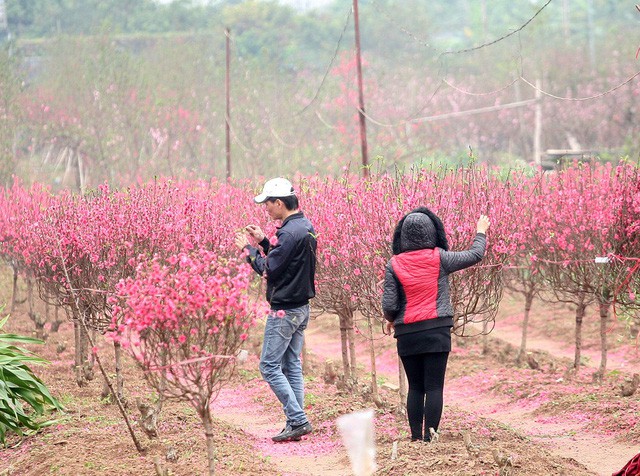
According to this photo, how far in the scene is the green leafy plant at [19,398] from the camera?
852 cm

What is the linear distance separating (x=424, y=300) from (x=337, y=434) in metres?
2.08

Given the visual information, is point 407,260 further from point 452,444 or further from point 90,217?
point 90,217

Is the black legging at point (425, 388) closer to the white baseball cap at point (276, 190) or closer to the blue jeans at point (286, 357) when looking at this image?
the blue jeans at point (286, 357)

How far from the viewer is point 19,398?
894cm

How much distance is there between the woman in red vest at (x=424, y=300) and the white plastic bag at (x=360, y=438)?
3252 millimetres

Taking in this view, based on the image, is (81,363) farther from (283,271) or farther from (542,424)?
(542,424)

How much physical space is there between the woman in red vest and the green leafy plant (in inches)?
135

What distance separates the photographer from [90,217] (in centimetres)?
932

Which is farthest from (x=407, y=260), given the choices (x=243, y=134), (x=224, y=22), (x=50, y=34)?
(x=224, y=22)

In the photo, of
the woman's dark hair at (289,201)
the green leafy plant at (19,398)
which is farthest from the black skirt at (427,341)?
the green leafy plant at (19,398)

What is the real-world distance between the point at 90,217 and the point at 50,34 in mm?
44642

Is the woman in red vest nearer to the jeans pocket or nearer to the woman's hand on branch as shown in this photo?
the woman's hand on branch

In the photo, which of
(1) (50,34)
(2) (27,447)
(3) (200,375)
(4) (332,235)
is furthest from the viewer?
(1) (50,34)

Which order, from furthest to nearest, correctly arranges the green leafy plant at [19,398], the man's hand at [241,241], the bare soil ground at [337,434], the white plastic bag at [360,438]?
the green leafy plant at [19,398] < the man's hand at [241,241] < the bare soil ground at [337,434] < the white plastic bag at [360,438]
